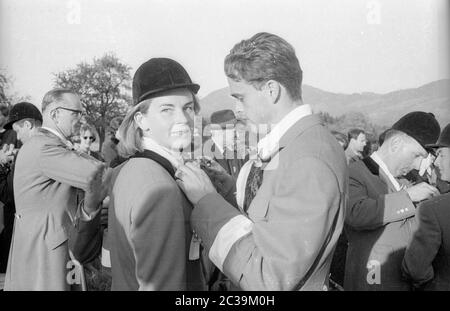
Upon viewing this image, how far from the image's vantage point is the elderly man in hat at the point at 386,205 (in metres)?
2.22

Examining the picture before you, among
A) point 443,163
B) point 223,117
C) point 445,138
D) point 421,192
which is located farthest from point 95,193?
point 443,163

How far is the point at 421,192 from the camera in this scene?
2246mm

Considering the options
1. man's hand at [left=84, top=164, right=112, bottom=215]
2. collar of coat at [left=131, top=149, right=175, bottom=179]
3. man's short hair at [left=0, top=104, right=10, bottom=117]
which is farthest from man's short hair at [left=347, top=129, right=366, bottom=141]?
man's short hair at [left=0, top=104, right=10, bottom=117]

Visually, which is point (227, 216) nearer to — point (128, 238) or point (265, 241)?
point (265, 241)

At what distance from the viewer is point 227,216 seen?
1.45m

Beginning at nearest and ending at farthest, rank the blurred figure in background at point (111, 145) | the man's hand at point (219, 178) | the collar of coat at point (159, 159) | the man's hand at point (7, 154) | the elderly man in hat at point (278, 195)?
the elderly man in hat at point (278, 195), the collar of coat at point (159, 159), the man's hand at point (219, 178), the blurred figure in background at point (111, 145), the man's hand at point (7, 154)

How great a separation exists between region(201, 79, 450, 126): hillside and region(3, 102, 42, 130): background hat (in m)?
0.89

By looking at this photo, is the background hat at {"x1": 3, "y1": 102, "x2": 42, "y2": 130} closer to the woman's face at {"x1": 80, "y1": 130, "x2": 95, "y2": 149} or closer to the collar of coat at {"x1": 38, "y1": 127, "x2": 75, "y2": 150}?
the collar of coat at {"x1": 38, "y1": 127, "x2": 75, "y2": 150}

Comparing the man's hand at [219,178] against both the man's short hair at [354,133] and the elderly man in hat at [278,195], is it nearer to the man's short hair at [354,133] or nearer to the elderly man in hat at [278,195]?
the elderly man in hat at [278,195]

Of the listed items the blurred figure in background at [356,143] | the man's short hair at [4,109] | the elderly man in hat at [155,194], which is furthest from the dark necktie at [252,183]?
the man's short hair at [4,109]

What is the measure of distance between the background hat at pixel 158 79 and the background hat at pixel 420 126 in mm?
1085
